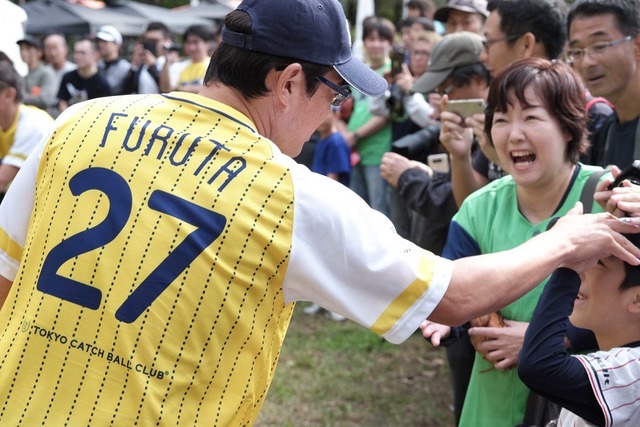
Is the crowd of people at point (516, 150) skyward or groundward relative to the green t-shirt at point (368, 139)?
skyward

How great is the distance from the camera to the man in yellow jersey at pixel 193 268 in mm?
1942

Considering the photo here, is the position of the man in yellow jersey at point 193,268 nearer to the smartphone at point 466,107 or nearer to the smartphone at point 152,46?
the smartphone at point 466,107

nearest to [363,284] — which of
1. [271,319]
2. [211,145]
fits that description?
[271,319]

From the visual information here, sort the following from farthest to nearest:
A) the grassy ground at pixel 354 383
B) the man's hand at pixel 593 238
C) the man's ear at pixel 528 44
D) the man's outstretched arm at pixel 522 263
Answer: the grassy ground at pixel 354 383 → the man's ear at pixel 528 44 → the man's hand at pixel 593 238 → the man's outstretched arm at pixel 522 263

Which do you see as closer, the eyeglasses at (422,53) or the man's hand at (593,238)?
the man's hand at (593,238)

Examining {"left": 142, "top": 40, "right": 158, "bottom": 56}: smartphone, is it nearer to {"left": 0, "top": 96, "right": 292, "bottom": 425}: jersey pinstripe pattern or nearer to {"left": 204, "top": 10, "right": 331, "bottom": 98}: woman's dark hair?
{"left": 204, "top": 10, "right": 331, "bottom": 98}: woman's dark hair

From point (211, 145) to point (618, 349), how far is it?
1.30 m

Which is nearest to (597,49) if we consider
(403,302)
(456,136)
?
(456,136)

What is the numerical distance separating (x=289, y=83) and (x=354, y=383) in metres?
3.98

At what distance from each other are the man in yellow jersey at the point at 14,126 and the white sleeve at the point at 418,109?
8.91ft

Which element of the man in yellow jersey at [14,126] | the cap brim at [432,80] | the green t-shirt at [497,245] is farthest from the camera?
the man in yellow jersey at [14,126]

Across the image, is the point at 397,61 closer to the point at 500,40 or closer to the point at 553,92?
the point at 500,40

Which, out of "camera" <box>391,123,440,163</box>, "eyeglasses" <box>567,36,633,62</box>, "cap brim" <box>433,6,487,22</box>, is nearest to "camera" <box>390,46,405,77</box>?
"cap brim" <box>433,6,487,22</box>

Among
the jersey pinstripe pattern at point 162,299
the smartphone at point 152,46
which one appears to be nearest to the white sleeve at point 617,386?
the jersey pinstripe pattern at point 162,299
